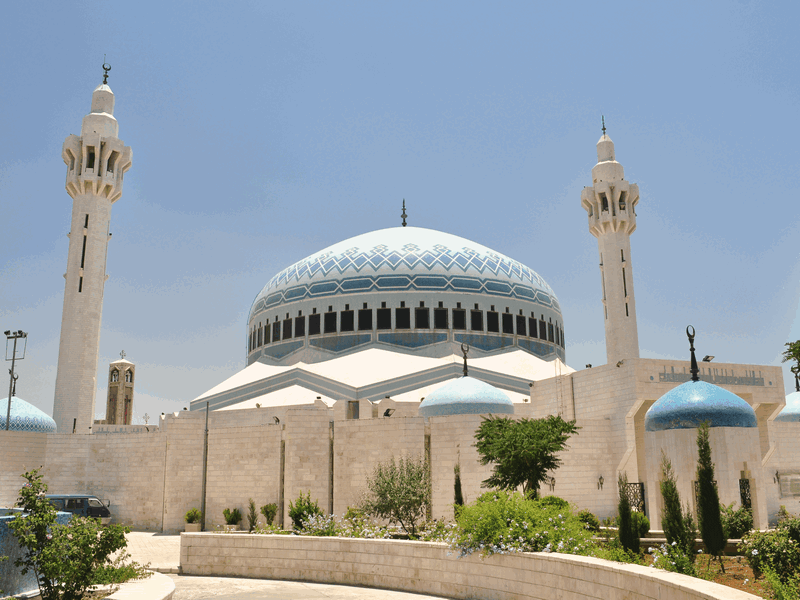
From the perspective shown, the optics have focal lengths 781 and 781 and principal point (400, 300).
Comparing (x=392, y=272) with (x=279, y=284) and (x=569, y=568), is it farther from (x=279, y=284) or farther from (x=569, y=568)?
(x=569, y=568)

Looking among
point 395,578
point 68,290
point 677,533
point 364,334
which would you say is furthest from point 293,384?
point 677,533

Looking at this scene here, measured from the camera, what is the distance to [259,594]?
11.8 m

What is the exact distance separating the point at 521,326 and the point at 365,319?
23.9 ft

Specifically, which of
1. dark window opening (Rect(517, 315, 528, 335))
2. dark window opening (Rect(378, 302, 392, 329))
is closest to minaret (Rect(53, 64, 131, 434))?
dark window opening (Rect(378, 302, 392, 329))

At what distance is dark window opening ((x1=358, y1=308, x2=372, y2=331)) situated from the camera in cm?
3516

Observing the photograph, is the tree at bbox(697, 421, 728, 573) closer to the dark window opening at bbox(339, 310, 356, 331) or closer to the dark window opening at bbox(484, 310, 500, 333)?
the dark window opening at bbox(484, 310, 500, 333)

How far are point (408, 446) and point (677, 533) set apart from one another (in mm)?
11724

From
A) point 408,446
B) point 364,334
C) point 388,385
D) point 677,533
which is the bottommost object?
point 677,533

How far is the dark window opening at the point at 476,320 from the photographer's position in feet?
115

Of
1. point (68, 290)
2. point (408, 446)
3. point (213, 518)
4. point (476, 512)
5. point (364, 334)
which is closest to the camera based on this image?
point (476, 512)

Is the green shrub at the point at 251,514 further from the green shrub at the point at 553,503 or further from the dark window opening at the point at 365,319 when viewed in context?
the dark window opening at the point at 365,319

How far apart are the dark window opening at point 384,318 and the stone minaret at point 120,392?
22.6 metres

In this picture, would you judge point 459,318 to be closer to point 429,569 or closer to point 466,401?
point 466,401

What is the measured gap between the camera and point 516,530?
10836 mm
